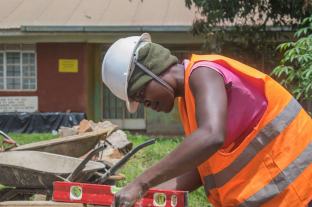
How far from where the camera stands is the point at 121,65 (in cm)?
239

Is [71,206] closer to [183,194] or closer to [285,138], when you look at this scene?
[183,194]

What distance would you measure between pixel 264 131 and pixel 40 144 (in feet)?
16.2

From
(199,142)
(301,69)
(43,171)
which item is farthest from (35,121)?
(199,142)

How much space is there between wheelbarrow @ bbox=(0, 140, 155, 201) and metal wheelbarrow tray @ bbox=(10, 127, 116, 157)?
35cm

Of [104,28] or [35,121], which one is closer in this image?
[104,28]

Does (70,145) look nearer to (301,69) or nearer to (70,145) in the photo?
(70,145)

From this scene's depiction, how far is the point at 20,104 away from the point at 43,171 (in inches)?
375

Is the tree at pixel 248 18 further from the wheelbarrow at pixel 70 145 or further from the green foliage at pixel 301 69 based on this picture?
the wheelbarrow at pixel 70 145

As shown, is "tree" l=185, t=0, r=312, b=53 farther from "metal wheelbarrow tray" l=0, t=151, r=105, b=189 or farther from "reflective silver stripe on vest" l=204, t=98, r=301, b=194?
"reflective silver stripe on vest" l=204, t=98, r=301, b=194

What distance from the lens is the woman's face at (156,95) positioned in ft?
7.84

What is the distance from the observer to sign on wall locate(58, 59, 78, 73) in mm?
15102

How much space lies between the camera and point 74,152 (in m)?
7.22

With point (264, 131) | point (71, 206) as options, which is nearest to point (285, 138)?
point (264, 131)

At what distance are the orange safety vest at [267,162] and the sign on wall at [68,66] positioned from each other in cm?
1283
